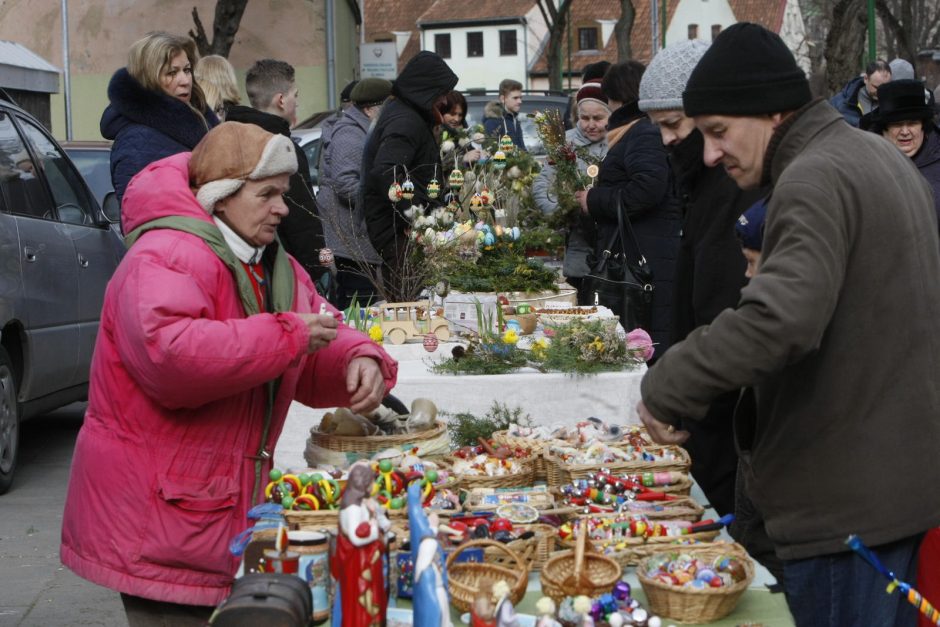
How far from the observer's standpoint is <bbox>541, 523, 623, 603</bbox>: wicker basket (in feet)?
8.64

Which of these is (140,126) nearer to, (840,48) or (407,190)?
(407,190)

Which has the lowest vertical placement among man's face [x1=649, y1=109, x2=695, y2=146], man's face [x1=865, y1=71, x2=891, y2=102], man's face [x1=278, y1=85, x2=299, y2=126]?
man's face [x1=649, y1=109, x2=695, y2=146]

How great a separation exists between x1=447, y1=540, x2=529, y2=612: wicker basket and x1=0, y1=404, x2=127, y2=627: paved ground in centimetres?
272

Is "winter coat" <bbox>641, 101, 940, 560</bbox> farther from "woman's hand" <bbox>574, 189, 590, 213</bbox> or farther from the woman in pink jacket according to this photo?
"woman's hand" <bbox>574, 189, 590, 213</bbox>

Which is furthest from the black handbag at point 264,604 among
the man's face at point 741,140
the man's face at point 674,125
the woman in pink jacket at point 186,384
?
the man's face at point 674,125

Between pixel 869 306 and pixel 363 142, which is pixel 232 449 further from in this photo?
pixel 363 142

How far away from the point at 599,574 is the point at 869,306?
0.80 metres

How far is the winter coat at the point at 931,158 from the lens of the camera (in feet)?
20.4

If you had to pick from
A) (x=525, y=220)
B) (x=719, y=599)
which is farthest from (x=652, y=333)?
(x=719, y=599)

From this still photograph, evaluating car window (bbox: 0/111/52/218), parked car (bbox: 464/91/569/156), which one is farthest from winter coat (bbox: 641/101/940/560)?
parked car (bbox: 464/91/569/156)

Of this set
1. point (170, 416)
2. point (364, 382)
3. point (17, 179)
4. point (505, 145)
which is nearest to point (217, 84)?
point (17, 179)

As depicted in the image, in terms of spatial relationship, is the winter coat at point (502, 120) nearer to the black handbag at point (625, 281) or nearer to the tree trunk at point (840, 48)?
the black handbag at point (625, 281)

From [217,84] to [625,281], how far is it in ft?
8.16

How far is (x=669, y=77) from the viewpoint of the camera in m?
3.96
